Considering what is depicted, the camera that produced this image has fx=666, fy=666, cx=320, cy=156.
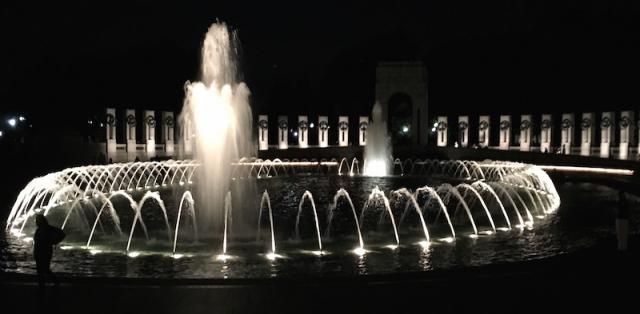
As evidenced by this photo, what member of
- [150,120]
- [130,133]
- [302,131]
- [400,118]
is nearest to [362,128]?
[302,131]

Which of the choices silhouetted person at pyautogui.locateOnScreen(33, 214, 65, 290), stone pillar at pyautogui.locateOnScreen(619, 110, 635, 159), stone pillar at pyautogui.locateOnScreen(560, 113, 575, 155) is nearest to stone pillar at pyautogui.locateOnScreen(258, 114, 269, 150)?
stone pillar at pyautogui.locateOnScreen(560, 113, 575, 155)

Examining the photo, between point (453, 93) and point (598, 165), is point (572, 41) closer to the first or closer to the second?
point (453, 93)

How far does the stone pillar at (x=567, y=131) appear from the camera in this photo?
159 feet

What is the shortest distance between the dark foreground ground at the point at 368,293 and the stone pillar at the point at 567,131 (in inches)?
1528

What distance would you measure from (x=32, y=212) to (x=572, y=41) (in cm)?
5974

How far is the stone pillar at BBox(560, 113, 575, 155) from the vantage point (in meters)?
48.4

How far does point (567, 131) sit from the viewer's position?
49.1 meters

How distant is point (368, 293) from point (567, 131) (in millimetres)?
42663

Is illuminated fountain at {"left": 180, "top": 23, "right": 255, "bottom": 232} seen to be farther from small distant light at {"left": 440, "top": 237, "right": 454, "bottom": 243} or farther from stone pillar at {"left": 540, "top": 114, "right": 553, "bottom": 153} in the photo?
stone pillar at {"left": 540, "top": 114, "right": 553, "bottom": 153}

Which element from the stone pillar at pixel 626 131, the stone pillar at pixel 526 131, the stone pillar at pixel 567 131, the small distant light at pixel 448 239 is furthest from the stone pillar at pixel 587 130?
the small distant light at pixel 448 239

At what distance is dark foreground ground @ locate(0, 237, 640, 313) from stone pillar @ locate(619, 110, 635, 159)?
35.2m

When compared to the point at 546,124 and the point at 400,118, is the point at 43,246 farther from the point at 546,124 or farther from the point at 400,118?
the point at 400,118

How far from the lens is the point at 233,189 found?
27.4 metres

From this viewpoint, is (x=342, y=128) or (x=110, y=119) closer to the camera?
(x=110, y=119)
